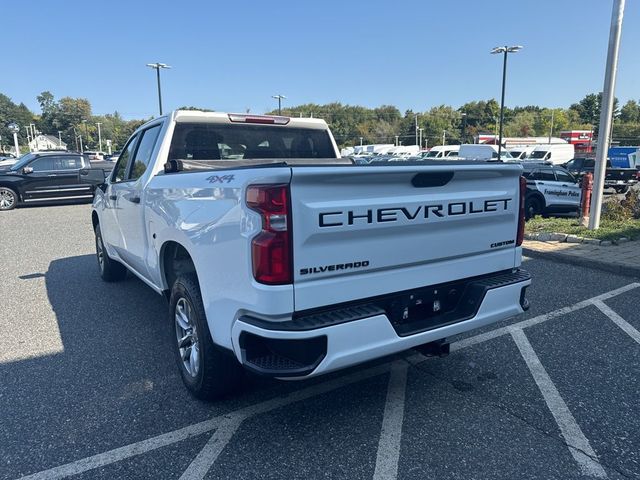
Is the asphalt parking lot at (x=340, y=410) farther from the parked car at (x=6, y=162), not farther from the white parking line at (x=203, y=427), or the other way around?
the parked car at (x=6, y=162)

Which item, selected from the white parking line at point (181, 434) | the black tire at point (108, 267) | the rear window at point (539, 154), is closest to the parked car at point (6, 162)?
the black tire at point (108, 267)

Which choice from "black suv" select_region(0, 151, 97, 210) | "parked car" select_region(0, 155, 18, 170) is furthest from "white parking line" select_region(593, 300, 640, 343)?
"parked car" select_region(0, 155, 18, 170)

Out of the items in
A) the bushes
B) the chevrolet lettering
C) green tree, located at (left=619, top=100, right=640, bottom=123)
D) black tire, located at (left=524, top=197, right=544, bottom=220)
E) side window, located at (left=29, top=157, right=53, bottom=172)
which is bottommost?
black tire, located at (left=524, top=197, right=544, bottom=220)

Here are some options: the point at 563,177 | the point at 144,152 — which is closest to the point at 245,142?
the point at 144,152

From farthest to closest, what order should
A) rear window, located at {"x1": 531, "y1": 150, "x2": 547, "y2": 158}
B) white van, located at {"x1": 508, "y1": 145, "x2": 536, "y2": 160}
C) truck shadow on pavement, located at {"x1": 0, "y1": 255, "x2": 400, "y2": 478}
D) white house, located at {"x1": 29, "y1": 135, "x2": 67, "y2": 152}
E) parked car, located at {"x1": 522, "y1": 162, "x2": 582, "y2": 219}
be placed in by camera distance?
1. white house, located at {"x1": 29, "y1": 135, "x2": 67, "y2": 152}
2. white van, located at {"x1": 508, "y1": 145, "x2": 536, "y2": 160}
3. rear window, located at {"x1": 531, "y1": 150, "x2": 547, "y2": 158}
4. parked car, located at {"x1": 522, "y1": 162, "x2": 582, "y2": 219}
5. truck shadow on pavement, located at {"x1": 0, "y1": 255, "x2": 400, "y2": 478}

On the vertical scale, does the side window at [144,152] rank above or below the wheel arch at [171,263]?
above

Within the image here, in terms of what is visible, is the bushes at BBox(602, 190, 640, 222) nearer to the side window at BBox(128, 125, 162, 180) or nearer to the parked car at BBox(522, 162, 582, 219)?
the parked car at BBox(522, 162, 582, 219)

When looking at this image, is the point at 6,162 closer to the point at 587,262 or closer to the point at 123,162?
the point at 123,162

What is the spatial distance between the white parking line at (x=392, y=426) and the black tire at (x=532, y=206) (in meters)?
10.7

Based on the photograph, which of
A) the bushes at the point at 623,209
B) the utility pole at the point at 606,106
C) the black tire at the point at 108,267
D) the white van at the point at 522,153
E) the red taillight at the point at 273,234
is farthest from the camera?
the white van at the point at 522,153

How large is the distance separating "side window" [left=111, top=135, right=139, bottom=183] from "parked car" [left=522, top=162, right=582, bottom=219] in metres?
10.9

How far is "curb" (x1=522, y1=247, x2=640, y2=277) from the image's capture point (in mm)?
6523

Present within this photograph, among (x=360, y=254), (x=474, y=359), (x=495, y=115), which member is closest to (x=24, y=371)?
(x=360, y=254)

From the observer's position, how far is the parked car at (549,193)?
13070 mm
